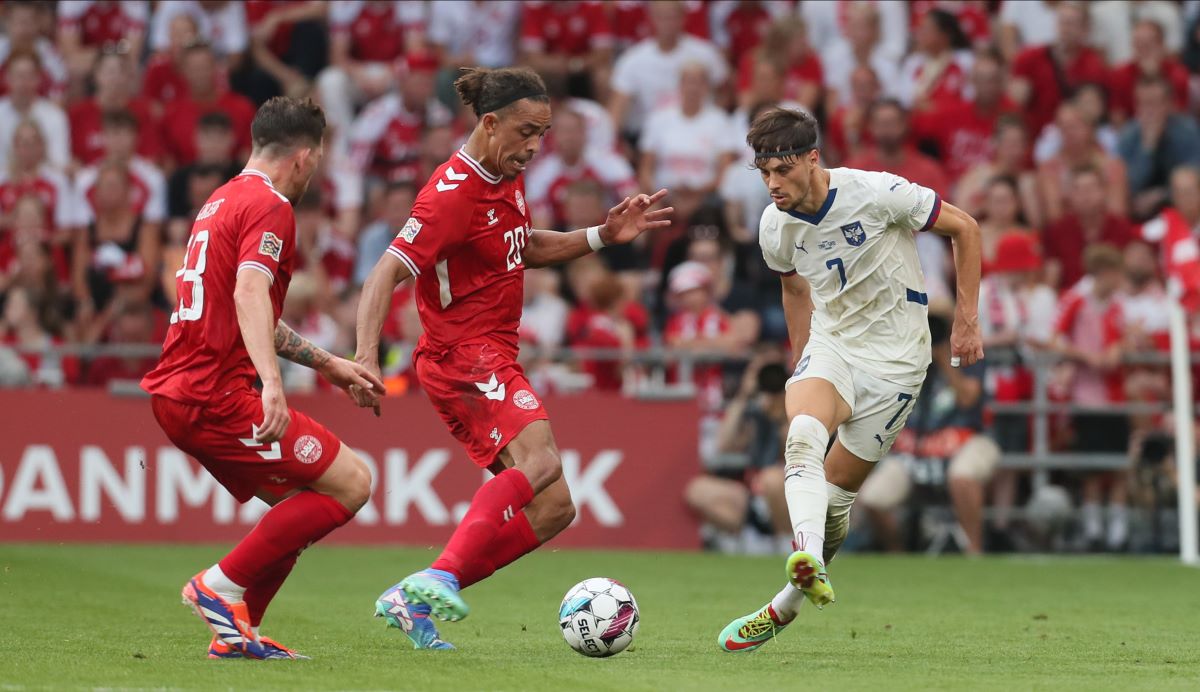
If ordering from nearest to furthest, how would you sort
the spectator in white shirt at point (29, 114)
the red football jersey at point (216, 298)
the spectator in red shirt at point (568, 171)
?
the red football jersey at point (216, 298)
the spectator in red shirt at point (568, 171)
the spectator in white shirt at point (29, 114)

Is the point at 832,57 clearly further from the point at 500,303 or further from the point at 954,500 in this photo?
the point at 500,303

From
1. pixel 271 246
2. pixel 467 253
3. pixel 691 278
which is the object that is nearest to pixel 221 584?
pixel 271 246

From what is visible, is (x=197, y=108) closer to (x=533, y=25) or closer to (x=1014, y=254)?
(x=533, y=25)

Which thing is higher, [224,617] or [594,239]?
[594,239]

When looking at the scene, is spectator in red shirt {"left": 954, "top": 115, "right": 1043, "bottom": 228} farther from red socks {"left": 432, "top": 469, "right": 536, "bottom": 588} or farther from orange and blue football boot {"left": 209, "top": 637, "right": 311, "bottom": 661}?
orange and blue football boot {"left": 209, "top": 637, "right": 311, "bottom": 661}

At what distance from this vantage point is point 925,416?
1462 cm

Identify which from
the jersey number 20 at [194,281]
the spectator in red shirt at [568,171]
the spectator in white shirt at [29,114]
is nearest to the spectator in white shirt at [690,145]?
the spectator in red shirt at [568,171]

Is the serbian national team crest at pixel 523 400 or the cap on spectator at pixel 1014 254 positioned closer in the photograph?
the serbian national team crest at pixel 523 400

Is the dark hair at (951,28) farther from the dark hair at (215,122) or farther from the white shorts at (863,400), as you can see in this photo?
the white shorts at (863,400)

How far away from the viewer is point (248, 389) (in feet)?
24.6

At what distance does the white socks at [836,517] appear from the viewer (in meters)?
8.42

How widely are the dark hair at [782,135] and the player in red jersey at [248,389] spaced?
6.62 feet

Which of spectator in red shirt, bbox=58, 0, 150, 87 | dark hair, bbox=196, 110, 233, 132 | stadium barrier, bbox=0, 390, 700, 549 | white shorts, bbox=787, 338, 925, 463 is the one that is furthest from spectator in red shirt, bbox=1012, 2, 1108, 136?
white shorts, bbox=787, 338, 925, 463

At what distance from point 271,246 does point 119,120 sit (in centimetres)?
1062
